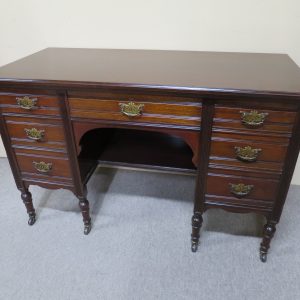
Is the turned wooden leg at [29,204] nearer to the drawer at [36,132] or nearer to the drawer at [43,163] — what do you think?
the drawer at [43,163]

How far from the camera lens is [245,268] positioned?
4.40 feet

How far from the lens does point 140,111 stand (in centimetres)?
110

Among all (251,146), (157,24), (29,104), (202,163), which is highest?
(157,24)

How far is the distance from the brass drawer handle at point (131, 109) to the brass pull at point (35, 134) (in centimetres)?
40

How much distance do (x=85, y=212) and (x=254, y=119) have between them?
95 cm

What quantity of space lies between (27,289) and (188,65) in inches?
48.3

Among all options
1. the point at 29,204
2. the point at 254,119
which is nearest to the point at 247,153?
the point at 254,119

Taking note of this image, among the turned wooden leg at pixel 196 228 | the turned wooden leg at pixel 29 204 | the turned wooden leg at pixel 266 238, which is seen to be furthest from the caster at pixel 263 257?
the turned wooden leg at pixel 29 204

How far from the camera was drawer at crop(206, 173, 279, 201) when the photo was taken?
1.16 meters

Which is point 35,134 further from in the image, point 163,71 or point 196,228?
point 196,228

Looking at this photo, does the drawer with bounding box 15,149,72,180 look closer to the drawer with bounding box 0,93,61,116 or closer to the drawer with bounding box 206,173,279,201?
the drawer with bounding box 0,93,61,116

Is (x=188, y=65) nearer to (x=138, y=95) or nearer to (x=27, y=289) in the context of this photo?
(x=138, y=95)

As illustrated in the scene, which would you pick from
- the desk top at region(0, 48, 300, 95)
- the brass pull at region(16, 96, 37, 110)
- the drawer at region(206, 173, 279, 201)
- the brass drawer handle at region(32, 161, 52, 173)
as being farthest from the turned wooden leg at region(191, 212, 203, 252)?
the brass pull at region(16, 96, 37, 110)

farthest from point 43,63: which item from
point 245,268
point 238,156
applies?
point 245,268
